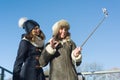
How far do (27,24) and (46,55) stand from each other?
2.34 ft

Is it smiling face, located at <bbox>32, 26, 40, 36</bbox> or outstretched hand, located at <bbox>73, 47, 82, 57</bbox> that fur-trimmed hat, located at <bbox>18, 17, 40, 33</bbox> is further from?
outstretched hand, located at <bbox>73, 47, 82, 57</bbox>

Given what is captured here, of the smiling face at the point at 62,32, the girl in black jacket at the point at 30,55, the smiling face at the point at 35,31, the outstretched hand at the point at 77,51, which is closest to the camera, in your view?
the outstretched hand at the point at 77,51

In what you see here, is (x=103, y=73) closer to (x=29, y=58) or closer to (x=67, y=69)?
(x=67, y=69)

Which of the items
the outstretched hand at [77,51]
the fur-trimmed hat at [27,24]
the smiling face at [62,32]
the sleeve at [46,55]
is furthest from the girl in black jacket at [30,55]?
the outstretched hand at [77,51]

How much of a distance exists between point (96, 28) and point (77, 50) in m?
0.39

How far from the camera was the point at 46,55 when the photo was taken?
5281mm

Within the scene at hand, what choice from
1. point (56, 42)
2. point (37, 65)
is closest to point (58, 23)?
point (56, 42)

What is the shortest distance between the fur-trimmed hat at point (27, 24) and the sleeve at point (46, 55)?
1.49ft

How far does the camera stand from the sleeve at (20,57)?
545cm

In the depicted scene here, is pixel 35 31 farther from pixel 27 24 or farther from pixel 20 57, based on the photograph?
pixel 20 57

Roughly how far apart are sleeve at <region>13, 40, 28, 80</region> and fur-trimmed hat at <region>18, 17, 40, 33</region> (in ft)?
0.71

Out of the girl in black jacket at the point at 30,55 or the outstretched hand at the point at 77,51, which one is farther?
the girl in black jacket at the point at 30,55

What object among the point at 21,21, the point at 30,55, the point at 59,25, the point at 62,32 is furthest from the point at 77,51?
the point at 21,21

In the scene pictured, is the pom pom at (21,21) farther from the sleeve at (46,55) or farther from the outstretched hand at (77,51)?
the outstretched hand at (77,51)
